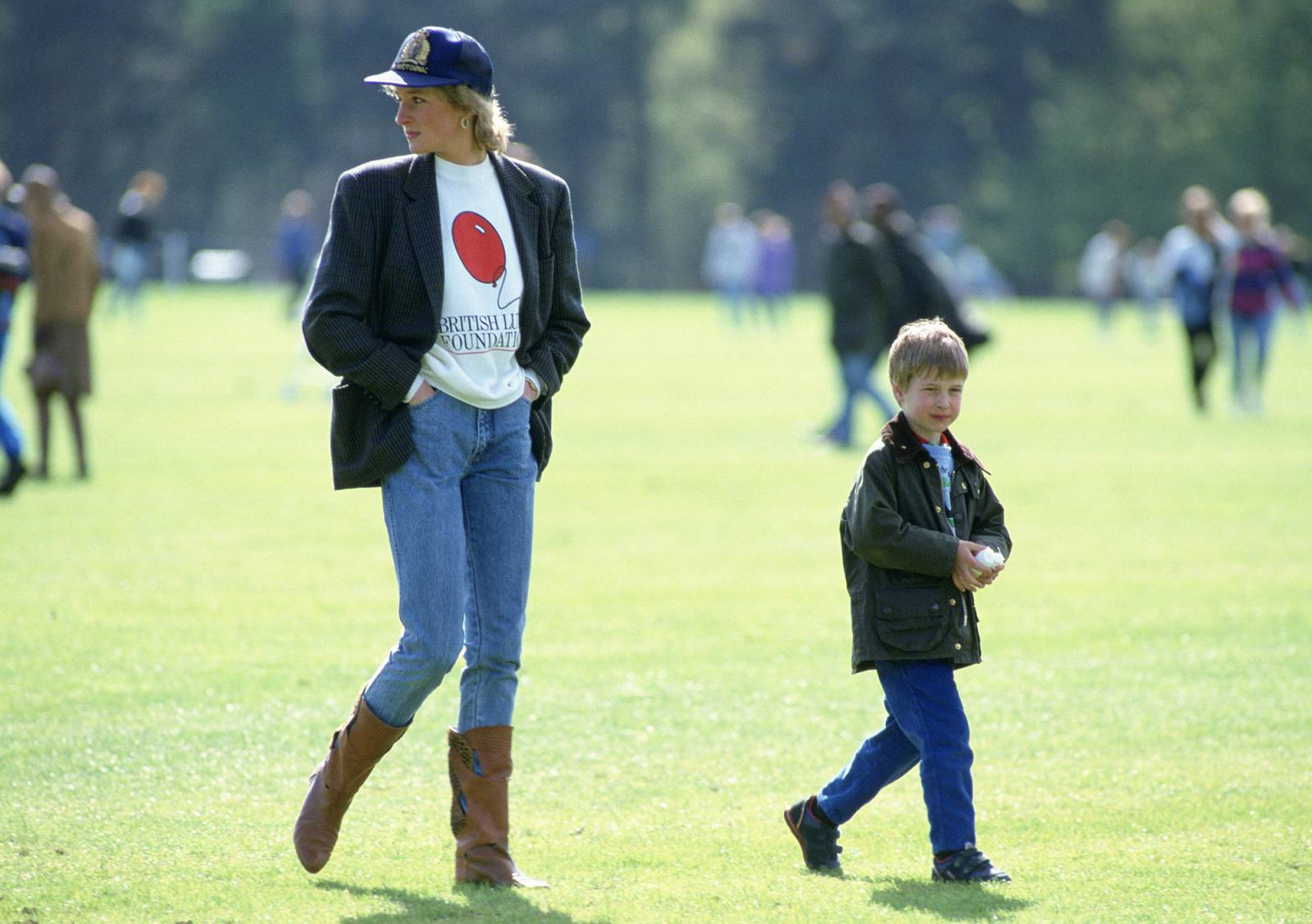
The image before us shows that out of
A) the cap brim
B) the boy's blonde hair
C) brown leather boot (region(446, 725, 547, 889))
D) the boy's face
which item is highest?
the cap brim

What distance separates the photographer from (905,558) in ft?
15.5

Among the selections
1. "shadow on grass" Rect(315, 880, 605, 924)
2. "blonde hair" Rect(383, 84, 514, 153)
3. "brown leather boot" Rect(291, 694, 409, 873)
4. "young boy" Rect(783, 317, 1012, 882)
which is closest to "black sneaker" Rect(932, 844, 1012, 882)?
"young boy" Rect(783, 317, 1012, 882)

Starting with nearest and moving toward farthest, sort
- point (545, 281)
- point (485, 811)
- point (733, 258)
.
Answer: point (485, 811) → point (545, 281) → point (733, 258)

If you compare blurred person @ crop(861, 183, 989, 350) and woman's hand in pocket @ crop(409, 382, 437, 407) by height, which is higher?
blurred person @ crop(861, 183, 989, 350)

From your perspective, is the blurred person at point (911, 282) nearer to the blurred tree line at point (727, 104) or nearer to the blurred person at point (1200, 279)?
the blurred person at point (1200, 279)

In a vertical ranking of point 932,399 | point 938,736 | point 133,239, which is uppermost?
point 133,239

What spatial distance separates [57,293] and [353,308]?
31.1 ft

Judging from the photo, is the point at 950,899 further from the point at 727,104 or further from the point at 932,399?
the point at 727,104

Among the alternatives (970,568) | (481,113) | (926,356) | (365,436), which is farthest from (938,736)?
(481,113)

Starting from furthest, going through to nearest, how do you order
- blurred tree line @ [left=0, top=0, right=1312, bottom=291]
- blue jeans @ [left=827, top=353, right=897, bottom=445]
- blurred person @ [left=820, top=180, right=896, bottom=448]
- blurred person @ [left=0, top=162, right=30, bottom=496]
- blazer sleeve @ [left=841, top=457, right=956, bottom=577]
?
blurred tree line @ [left=0, top=0, right=1312, bottom=291]
blue jeans @ [left=827, top=353, right=897, bottom=445]
blurred person @ [left=820, top=180, right=896, bottom=448]
blurred person @ [left=0, top=162, right=30, bottom=496]
blazer sleeve @ [left=841, top=457, right=956, bottom=577]

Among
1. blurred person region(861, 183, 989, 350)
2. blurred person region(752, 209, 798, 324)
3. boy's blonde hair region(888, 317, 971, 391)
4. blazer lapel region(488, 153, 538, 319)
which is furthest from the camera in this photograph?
blurred person region(752, 209, 798, 324)

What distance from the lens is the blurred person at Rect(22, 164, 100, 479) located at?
1349 cm

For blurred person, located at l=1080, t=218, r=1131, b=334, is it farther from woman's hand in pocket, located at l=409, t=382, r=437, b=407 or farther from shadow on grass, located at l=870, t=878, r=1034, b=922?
woman's hand in pocket, located at l=409, t=382, r=437, b=407

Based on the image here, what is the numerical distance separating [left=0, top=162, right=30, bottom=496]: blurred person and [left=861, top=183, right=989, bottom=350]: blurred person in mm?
6877
